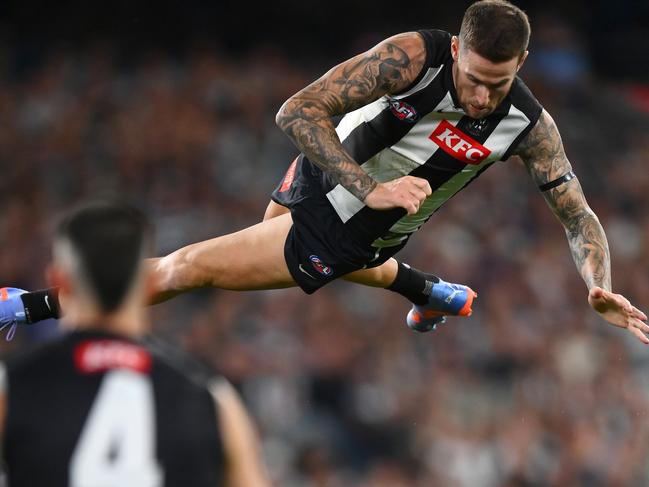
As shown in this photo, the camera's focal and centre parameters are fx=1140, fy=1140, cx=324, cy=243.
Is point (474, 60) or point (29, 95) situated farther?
point (29, 95)

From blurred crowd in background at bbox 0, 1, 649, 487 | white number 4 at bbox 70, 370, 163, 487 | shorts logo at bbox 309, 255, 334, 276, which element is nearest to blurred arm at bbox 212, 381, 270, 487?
white number 4 at bbox 70, 370, 163, 487

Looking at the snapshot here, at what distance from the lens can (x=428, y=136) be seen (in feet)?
17.8

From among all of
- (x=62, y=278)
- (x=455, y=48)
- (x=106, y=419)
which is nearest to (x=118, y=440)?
(x=106, y=419)

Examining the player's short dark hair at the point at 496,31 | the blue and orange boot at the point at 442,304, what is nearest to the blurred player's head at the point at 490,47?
the player's short dark hair at the point at 496,31

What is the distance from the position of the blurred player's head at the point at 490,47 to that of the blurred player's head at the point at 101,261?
7.96 ft

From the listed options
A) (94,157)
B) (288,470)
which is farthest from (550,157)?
(94,157)

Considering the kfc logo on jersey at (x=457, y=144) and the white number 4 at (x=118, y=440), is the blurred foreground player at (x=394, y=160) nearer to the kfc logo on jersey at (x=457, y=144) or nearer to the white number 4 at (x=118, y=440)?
the kfc logo on jersey at (x=457, y=144)

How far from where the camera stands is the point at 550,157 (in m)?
5.62

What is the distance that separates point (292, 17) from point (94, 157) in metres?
3.80

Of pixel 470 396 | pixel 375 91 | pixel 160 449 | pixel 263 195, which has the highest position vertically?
pixel 160 449

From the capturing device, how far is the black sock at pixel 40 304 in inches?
233

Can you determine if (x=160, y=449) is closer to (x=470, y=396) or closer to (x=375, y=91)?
(x=375, y=91)

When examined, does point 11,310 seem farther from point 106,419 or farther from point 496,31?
point 106,419

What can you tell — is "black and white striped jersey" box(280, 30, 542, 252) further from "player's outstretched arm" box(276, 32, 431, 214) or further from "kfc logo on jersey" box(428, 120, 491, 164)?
"player's outstretched arm" box(276, 32, 431, 214)
